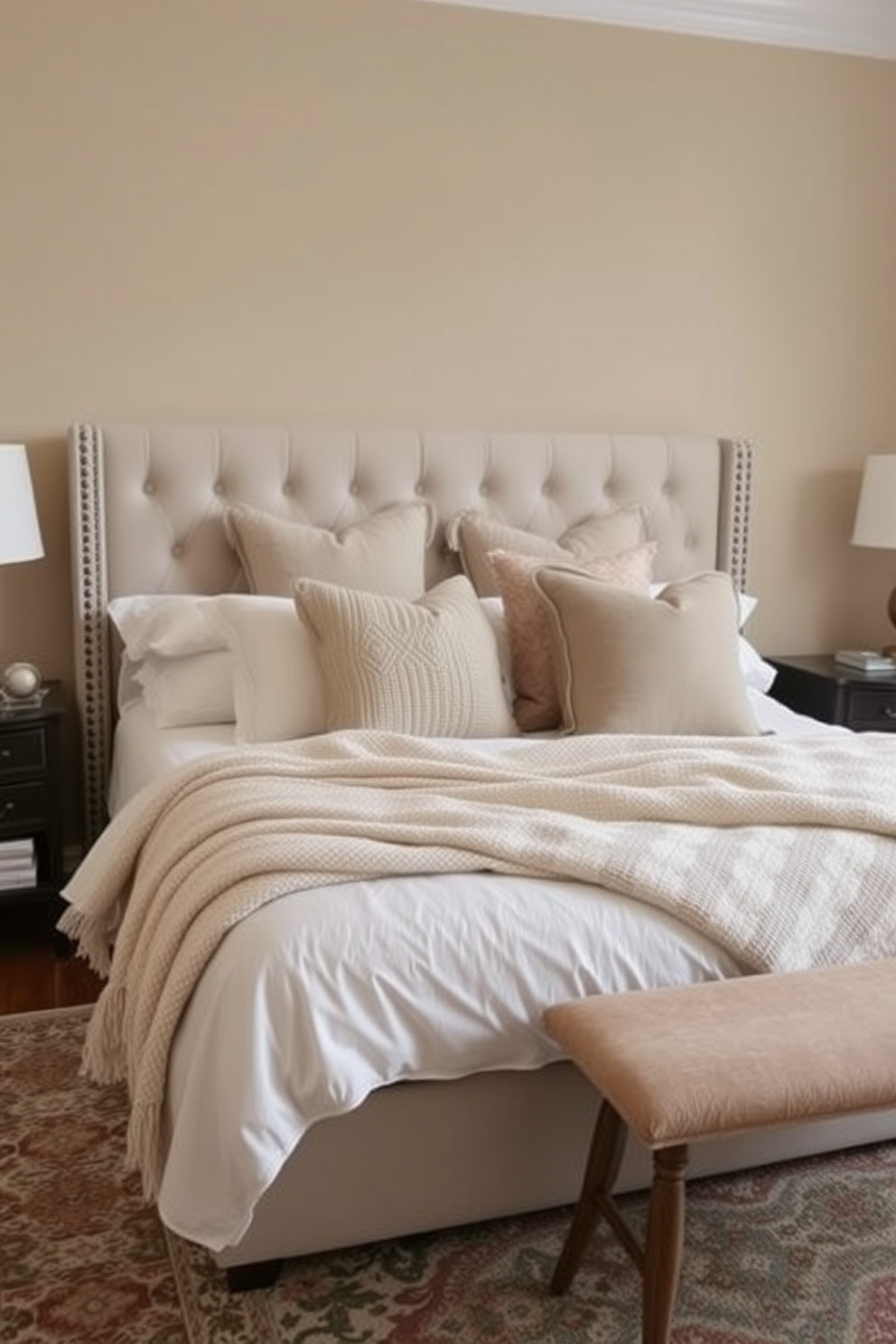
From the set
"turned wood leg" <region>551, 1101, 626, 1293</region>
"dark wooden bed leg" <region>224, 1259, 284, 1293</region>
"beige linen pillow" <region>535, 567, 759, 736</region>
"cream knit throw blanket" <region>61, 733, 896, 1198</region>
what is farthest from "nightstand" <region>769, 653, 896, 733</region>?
"dark wooden bed leg" <region>224, 1259, 284, 1293</region>

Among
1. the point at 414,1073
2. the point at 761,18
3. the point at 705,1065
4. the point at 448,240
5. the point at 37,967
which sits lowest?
the point at 37,967

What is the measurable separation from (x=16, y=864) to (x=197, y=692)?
0.63m

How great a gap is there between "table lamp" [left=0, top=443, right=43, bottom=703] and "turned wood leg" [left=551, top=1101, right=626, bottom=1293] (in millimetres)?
1867

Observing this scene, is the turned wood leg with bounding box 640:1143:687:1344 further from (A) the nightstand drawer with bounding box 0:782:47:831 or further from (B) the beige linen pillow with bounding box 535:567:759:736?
(A) the nightstand drawer with bounding box 0:782:47:831

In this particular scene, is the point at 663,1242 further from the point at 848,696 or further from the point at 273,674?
the point at 848,696

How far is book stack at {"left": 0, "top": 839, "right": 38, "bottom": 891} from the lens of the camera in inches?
114

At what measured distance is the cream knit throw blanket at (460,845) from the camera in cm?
177

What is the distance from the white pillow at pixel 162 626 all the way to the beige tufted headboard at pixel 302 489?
12 centimetres

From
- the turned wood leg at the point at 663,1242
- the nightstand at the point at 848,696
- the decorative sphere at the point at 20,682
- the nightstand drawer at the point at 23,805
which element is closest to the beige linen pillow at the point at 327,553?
the decorative sphere at the point at 20,682

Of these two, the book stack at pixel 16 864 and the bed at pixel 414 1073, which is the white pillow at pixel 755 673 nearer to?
the bed at pixel 414 1073

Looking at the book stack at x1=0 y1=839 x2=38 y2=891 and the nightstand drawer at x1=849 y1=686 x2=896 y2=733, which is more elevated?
the nightstand drawer at x1=849 y1=686 x2=896 y2=733

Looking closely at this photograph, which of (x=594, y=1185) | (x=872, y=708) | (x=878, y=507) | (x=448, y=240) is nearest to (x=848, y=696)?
(x=872, y=708)

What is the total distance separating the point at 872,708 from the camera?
3.61 m

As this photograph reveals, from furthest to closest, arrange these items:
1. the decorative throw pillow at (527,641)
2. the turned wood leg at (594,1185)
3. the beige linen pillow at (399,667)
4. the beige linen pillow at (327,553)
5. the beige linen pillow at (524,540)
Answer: the beige linen pillow at (524,540)
the beige linen pillow at (327,553)
the decorative throw pillow at (527,641)
the beige linen pillow at (399,667)
the turned wood leg at (594,1185)
